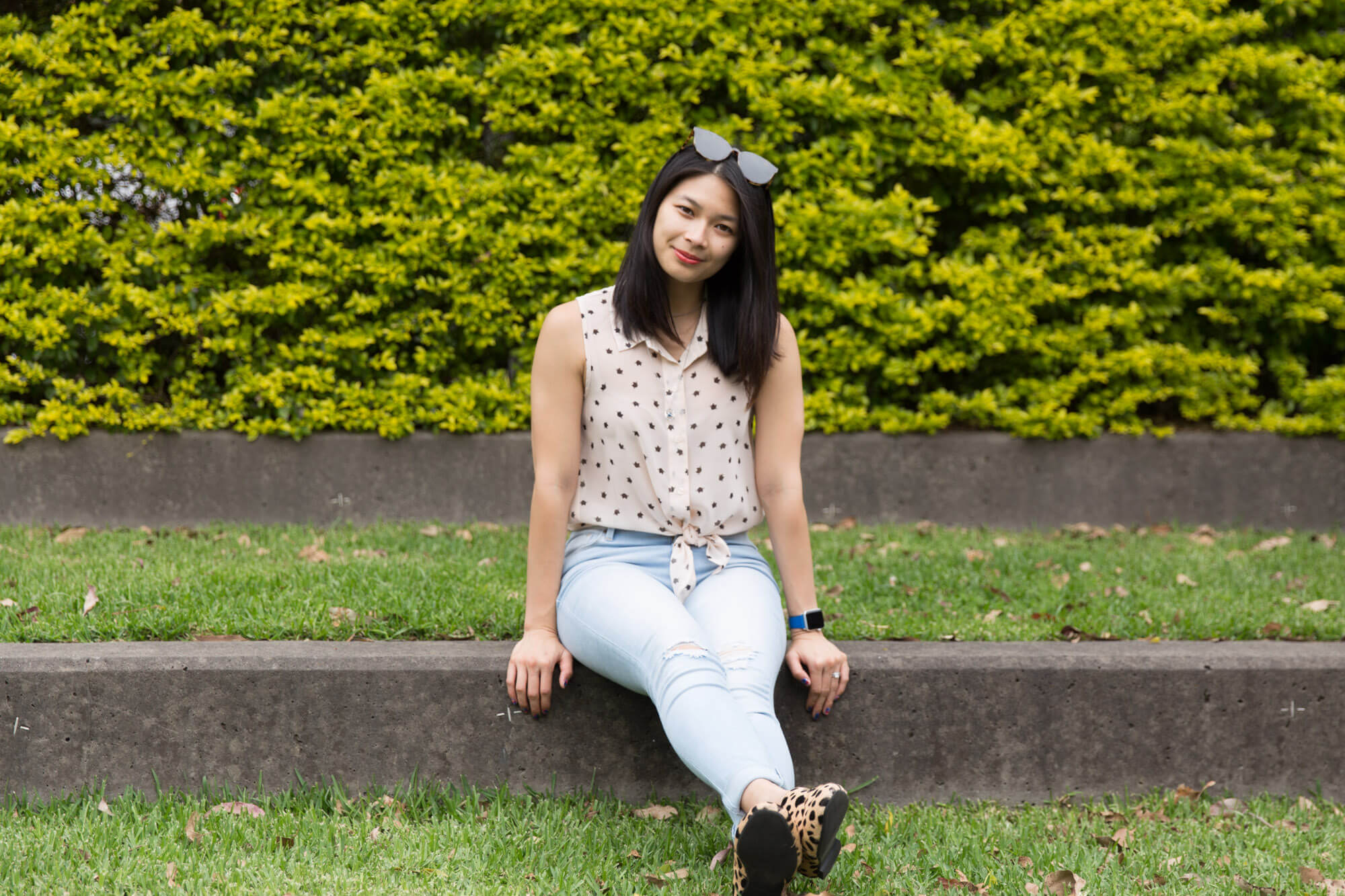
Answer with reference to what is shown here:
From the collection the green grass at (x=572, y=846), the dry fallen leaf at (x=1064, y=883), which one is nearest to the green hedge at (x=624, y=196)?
the green grass at (x=572, y=846)

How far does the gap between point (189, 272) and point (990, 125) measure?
387 centimetres

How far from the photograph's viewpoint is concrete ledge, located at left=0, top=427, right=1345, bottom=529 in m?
5.22

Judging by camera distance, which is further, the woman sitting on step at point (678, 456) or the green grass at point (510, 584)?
the green grass at point (510, 584)

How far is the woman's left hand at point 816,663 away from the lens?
110 inches

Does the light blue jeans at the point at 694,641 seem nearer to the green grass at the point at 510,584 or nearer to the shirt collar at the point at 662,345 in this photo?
the shirt collar at the point at 662,345

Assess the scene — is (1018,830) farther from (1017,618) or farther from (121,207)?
(121,207)

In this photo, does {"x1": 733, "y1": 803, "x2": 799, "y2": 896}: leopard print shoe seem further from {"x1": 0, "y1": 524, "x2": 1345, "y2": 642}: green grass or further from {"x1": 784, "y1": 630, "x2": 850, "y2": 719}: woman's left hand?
{"x1": 0, "y1": 524, "x2": 1345, "y2": 642}: green grass

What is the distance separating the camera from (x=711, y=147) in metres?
2.69

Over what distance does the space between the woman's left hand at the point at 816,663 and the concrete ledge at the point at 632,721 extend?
109 millimetres

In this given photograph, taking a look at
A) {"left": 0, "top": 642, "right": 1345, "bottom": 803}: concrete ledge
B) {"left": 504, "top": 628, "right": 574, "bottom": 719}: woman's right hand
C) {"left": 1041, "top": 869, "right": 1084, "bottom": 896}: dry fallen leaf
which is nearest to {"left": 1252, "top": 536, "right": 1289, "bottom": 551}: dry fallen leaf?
{"left": 0, "top": 642, "right": 1345, "bottom": 803}: concrete ledge

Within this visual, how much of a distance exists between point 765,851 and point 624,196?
375cm

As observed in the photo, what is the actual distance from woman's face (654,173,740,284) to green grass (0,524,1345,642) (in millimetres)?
1233

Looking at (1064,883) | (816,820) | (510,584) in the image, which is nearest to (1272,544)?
(1064,883)

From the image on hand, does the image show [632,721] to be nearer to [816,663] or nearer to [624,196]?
A: [816,663]
